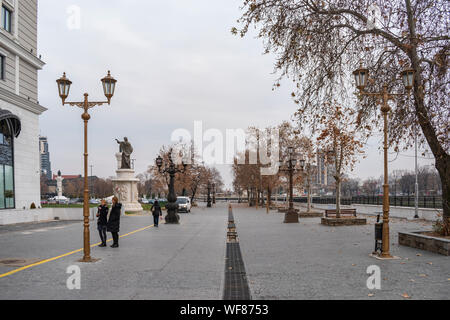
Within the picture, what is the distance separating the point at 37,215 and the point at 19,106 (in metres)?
7.47

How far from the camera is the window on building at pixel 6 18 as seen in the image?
2552 centimetres

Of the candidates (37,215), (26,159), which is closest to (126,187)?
(26,159)

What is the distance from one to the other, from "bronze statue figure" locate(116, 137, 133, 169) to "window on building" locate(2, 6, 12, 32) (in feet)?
56.8

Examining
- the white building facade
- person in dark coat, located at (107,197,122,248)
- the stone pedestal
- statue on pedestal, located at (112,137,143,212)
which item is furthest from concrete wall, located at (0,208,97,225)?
person in dark coat, located at (107,197,122,248)

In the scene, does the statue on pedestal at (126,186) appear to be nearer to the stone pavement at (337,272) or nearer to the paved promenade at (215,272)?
the paved promenade at (215,272)

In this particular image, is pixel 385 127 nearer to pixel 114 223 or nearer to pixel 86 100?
pixel 86 100

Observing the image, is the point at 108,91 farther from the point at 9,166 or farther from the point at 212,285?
the point at 9,166

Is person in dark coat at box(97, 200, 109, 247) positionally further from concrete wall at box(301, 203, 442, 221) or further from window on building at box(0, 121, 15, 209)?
concrete wall at box(301, 203, 442, 221)

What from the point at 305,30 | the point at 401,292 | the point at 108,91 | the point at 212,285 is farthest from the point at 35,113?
the point at 401,292

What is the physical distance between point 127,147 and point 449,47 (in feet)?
111

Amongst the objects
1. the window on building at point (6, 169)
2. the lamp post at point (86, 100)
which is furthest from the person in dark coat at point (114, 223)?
the window on building at point (6, 169)

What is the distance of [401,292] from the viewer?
280 inches

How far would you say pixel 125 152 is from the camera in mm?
41531

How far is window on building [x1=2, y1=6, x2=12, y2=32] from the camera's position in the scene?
25.5 meters
